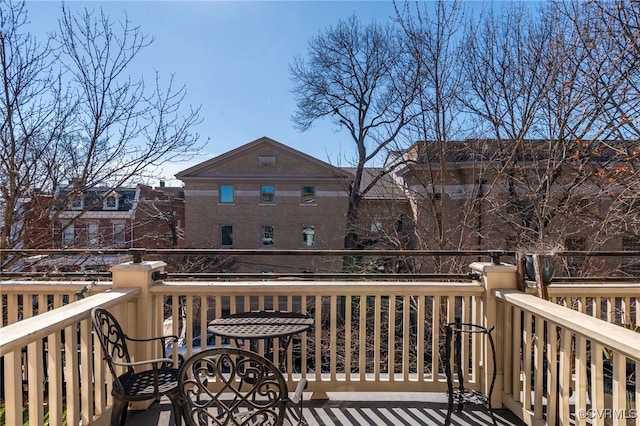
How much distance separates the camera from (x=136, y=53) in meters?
5.75

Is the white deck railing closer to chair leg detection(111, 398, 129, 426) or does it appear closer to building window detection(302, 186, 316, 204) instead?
chair leg detection(111, 398, 129, 426)

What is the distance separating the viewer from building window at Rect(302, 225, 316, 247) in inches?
682

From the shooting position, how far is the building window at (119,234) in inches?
271

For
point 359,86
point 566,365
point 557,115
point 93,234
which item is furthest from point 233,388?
point 359,86

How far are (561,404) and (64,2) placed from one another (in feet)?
24.4

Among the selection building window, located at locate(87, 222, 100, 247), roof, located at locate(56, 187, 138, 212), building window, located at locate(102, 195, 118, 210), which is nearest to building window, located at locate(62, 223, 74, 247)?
building window, located at locate(87, 222, 100, 247)

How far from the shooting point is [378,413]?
7.70ft

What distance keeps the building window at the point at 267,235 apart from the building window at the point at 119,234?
10119 millimetres

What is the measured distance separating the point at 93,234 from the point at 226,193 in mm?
10555

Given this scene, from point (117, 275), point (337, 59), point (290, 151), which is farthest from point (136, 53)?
point (290, 151)

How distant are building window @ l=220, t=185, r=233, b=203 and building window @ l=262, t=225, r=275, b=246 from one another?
2177 millimetres

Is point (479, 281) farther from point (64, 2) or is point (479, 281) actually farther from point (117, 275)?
point (64, 2)

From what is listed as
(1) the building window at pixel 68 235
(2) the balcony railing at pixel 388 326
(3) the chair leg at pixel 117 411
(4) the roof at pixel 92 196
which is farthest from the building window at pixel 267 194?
(3) the chair leg at pixel 117 411

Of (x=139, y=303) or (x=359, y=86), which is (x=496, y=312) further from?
(x=359, y=86)
